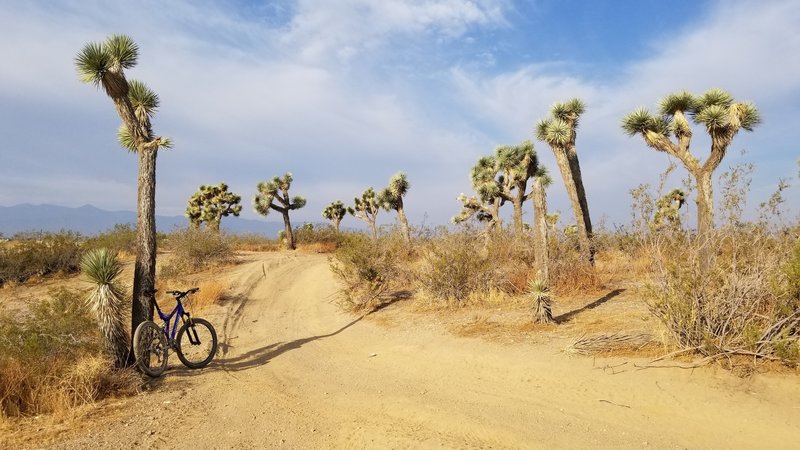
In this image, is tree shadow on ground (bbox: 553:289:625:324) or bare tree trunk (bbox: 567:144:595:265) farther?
bare tree trunk (bbox: 567:144:595:265)

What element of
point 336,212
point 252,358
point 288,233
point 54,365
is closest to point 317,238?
point 288,233

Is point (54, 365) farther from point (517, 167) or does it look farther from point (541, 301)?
point (517, 167)

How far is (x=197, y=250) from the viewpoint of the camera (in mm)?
19656

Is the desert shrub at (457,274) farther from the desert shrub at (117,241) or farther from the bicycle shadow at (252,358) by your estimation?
Result: the desert shrub at (117,241)

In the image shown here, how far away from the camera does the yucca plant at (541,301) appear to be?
9.30 m

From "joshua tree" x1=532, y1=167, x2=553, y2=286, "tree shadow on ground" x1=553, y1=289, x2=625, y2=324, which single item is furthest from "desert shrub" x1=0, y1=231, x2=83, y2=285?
"tree shadow on ground" x1=553, y1=289, x2=625, y2=324

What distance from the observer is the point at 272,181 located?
101 ft

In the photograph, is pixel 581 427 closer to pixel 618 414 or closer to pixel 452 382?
pixel 618 414

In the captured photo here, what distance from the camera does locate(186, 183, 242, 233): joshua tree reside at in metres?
34.9

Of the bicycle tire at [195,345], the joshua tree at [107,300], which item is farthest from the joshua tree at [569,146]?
the joshua tree at [107,300]

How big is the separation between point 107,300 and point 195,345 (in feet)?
9.16

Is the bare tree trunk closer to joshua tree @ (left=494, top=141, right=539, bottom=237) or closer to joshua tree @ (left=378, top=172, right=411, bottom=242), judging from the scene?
joshua tree @ (left=494, top=141, right=539, bottom=237)

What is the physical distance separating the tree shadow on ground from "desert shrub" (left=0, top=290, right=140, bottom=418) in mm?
7996

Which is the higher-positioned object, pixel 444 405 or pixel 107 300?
pixel 107 300
